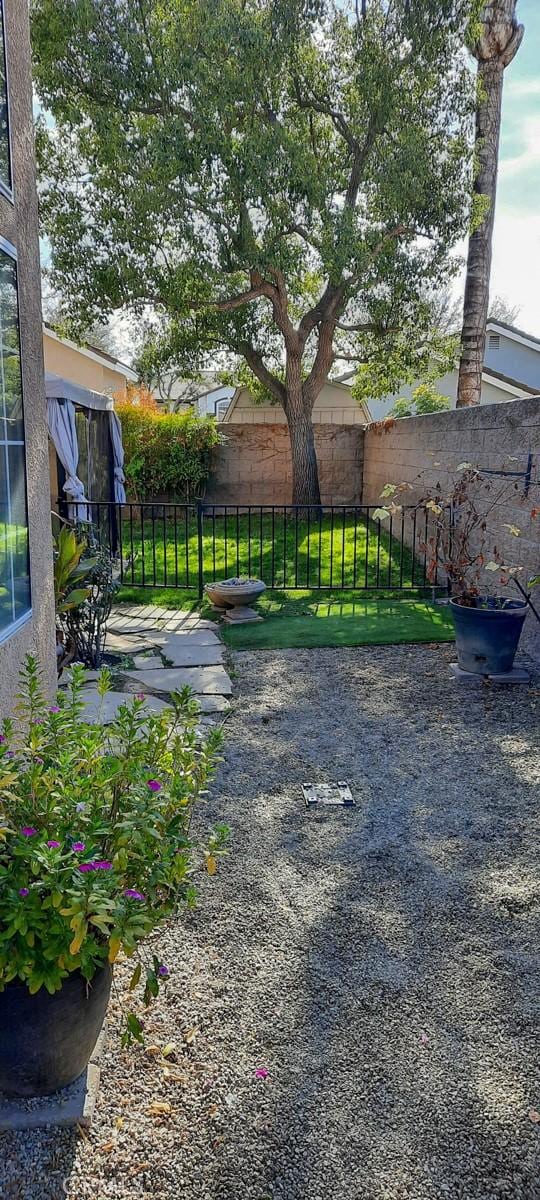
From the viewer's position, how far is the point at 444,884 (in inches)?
107

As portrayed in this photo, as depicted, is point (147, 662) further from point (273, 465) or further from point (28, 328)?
point (273, 465)

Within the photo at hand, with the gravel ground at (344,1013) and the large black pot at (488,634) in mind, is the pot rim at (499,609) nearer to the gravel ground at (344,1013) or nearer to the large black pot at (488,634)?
the large black pot at (488,634)

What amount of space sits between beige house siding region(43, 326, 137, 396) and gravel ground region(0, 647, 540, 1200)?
1724 centimetres

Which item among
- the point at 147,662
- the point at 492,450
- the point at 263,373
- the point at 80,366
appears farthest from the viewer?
the point at 80,366

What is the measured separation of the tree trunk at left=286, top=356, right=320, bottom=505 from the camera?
41.8 feet

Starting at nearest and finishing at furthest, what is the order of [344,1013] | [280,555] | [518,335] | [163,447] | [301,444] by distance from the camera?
[344,1013], [280,555], [301,444], [163,447], [518,335]

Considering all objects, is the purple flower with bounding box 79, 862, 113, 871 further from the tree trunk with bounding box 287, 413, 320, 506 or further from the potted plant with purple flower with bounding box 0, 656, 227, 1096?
the tree trunk with bounding box 287, 413, 320, 506

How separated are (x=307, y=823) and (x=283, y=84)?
10.9m

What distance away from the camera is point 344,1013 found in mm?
2092

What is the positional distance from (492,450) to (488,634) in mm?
2076

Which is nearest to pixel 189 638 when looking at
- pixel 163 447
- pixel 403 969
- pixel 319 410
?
pixel 403 969

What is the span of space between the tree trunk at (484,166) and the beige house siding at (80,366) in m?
10.8

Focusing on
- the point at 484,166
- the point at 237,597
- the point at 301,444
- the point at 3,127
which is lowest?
the point at 237,597

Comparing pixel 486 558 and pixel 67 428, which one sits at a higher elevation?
pixel 67 428
